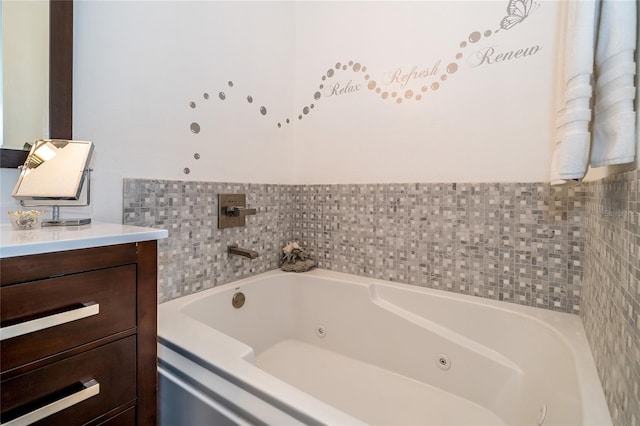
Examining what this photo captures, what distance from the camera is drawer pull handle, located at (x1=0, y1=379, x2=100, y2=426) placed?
0.55m

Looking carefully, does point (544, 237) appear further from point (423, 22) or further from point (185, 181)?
point (185, 181)

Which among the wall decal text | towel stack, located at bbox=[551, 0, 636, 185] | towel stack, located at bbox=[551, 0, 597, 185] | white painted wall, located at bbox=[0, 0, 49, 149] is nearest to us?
towel stack, located at bbox=[551, 0, 636, 185]

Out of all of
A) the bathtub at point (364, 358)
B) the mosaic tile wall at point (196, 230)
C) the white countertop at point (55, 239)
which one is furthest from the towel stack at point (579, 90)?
the mosaic tile wall at point (196, 230)

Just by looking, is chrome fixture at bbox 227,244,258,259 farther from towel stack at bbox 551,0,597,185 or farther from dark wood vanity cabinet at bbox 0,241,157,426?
towel stack at bbox 551,0,597,185

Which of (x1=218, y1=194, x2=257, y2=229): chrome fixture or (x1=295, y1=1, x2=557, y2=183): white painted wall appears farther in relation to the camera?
(x1=218, y1=194, x2=257, y2=229): chrome fixture

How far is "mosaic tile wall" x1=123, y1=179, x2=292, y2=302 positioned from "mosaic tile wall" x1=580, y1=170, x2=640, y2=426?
1.35 m

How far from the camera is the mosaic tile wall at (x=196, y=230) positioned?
1164 millimetres

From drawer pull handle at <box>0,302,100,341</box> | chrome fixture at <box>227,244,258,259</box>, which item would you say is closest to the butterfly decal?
chrome fixture at <box>227,244,258,259</box>

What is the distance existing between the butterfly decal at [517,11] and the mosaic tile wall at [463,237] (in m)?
0.66

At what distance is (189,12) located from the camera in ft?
4.24

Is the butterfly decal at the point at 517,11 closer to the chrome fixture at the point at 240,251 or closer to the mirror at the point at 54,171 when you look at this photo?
the chrome fixture at the point at 240,251

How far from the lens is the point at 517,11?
3.96ft

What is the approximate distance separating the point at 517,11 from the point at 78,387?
→ 1.85 m

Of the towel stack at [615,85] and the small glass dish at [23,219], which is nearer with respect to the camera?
the towel stack at [615,85]
